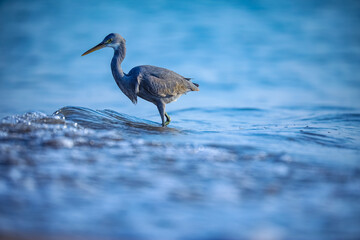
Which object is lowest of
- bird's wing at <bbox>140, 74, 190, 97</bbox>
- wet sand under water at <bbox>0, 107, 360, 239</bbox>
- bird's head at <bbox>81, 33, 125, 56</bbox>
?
wet sand under water at <bbox>0, 107, 360, 239</bbox>

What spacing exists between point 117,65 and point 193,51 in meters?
6.50

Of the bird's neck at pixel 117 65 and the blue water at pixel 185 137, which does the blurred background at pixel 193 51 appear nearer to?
the blue water at pixel 185 137

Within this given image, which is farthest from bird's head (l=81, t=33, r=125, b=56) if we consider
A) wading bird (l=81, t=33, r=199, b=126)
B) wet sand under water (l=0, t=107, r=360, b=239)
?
wet sand under water (l=0, t=107, r=360, b=239)

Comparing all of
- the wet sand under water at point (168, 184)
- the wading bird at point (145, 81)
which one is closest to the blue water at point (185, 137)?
the wet sand under water at point (168, 184)

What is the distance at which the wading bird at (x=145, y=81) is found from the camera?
6.29m

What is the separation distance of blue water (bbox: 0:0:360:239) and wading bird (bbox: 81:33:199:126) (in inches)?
16.9

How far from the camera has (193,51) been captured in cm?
1277

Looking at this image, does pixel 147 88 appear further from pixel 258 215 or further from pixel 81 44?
pixel 81 44

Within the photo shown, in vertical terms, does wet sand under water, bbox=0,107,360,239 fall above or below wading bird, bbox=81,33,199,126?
below

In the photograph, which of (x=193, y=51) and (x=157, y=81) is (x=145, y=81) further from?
(x=193, y=51)

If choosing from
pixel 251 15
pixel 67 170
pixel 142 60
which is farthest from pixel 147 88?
pixel 251 15

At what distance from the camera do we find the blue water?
7.91 ft

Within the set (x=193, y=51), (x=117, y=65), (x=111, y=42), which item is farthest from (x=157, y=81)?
(x=193, y=51)

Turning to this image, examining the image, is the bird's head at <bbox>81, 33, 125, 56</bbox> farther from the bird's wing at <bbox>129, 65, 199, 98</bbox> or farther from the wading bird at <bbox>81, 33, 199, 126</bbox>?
the bird's wing at <bbox>129, 65, 199, 98</bbox>
